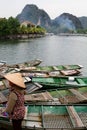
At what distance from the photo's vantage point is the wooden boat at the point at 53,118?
935 centimetres

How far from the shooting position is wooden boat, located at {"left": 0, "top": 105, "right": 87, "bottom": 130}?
9.35m

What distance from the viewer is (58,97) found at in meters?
13.2

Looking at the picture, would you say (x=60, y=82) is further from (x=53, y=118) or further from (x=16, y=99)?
(x=16, y=99)

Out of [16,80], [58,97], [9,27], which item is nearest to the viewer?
[16,80]

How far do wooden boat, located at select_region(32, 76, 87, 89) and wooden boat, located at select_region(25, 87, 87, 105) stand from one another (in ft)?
4.68

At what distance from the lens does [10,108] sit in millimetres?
6773

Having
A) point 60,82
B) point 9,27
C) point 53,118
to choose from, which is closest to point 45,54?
point 60,82

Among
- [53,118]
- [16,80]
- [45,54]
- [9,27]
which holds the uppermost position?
[16,80]

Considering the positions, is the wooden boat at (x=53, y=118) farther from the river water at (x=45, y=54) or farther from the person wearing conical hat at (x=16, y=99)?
the river water at (x=45, y=54)

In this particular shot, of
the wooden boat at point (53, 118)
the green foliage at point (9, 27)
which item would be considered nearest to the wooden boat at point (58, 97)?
the wooden boat at point (53, 118)

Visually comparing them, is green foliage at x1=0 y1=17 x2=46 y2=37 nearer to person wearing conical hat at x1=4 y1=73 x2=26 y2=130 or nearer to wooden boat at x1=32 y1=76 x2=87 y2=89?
wooden boat at x1=32 y1=76 x2=87 y2=89

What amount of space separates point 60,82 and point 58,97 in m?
3.54

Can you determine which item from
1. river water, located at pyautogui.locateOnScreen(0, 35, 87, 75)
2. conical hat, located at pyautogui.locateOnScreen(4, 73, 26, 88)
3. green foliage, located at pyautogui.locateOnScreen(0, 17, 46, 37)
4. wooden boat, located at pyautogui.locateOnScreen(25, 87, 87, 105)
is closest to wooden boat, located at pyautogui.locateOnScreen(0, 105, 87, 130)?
wooden boat, located at pyautogui.locateOnScreen(25, 87, 87, 105)

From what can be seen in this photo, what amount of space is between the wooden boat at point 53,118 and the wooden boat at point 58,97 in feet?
4.43
